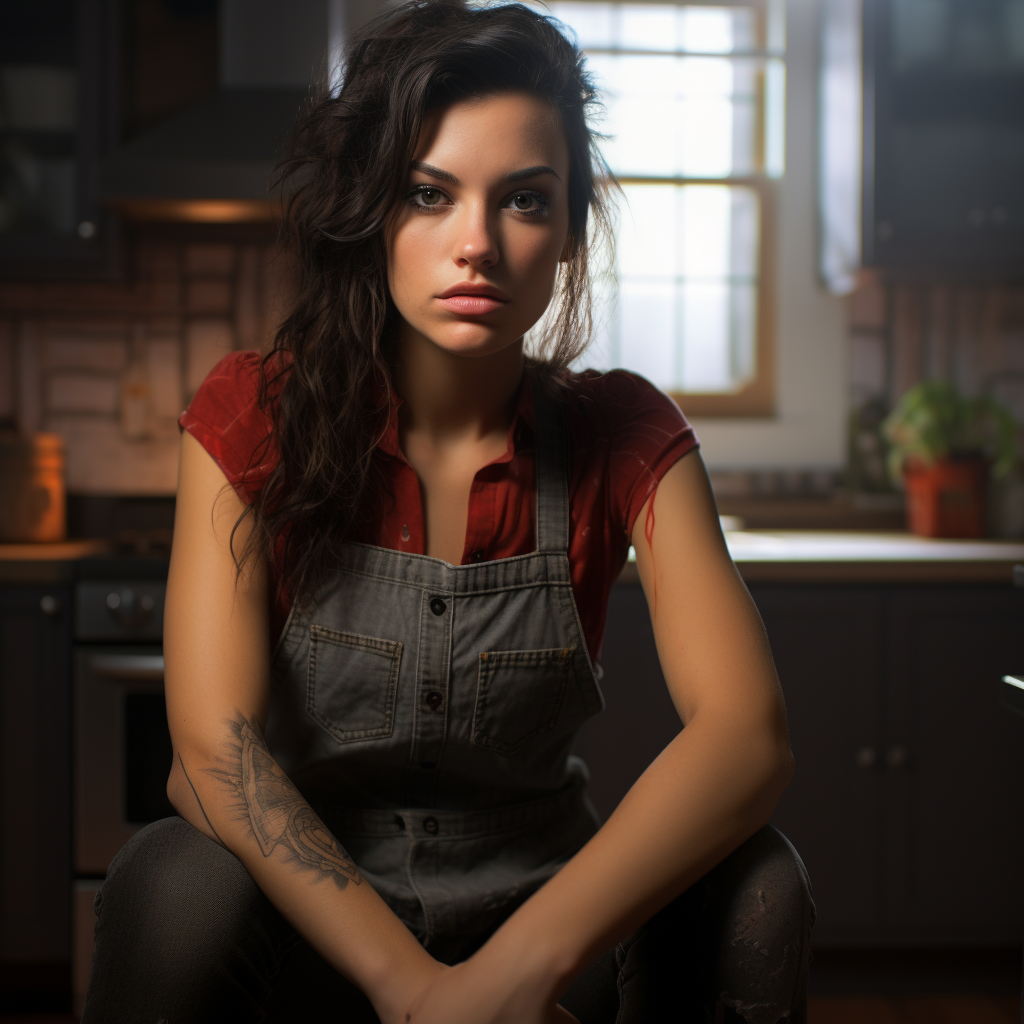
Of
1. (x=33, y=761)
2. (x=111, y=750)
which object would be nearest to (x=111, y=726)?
(x=111, y=750)

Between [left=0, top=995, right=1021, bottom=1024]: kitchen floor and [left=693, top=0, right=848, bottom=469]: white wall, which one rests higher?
[left=693, top=0, right=848, bottom=469]: white wall

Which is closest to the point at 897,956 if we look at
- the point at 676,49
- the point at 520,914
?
the point at 520,914

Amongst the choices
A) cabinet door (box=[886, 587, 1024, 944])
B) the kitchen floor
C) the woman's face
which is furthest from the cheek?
the kitchen floor

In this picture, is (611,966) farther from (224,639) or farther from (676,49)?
(676,49)

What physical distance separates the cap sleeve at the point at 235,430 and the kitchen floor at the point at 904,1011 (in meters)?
1.55

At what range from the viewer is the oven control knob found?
1.96 m

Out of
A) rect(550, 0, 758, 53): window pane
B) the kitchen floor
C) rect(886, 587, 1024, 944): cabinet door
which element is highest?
rect(550, 0, 758, 53): window pane

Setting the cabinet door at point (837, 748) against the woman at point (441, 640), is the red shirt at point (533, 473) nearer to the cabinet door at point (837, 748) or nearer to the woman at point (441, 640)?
the woman at point (441, 640)

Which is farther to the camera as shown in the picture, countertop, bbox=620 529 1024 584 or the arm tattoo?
countertop, bbox=620 529 1024 584

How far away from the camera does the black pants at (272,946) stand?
814 millimetres

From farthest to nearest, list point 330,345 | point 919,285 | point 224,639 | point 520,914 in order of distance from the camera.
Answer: point 919,285, point 330,345, point 224,639, point 520,914

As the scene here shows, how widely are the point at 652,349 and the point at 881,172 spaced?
0.80 meters

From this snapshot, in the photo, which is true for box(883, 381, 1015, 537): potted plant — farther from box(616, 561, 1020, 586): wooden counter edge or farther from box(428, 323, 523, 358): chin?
box(428, 323, 523, 358): chin

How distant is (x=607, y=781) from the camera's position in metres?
2.05
